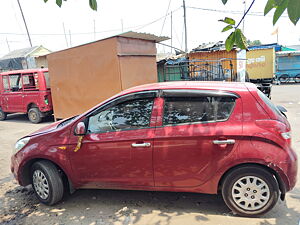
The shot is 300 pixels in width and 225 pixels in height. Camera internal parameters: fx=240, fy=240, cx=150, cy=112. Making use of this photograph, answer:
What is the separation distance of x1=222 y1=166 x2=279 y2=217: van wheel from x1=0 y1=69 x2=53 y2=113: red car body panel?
313 inches

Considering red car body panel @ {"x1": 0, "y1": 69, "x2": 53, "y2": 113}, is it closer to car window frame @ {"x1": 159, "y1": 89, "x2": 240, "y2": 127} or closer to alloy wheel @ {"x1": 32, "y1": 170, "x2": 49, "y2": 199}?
alloy wheel @ {"x1": 32, "y1": 170, "x2": 49, "y2": 199}

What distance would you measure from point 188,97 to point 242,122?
68 cm

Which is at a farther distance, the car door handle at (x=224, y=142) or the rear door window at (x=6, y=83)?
the rear door window at (x=6, y=83)

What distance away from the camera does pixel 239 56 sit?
12531 mm

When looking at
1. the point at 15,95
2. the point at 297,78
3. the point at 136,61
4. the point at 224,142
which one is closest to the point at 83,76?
the point at 136,61

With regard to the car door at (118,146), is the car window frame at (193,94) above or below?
above

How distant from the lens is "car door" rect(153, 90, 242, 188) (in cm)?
272

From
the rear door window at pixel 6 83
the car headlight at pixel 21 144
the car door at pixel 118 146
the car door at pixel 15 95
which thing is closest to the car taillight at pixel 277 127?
the car door at pixel 118 146

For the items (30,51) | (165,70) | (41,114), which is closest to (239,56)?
(165,70)

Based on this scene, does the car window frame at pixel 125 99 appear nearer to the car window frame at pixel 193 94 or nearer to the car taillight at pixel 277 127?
the car window frame at pixel 193 94

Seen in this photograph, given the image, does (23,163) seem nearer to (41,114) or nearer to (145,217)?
(145,217)

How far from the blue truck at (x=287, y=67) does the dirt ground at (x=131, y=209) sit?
1907cm

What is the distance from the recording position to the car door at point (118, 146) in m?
2.94

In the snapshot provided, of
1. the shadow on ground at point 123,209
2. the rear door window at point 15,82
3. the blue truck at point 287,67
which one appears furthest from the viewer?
the blue truck at point 287,67
